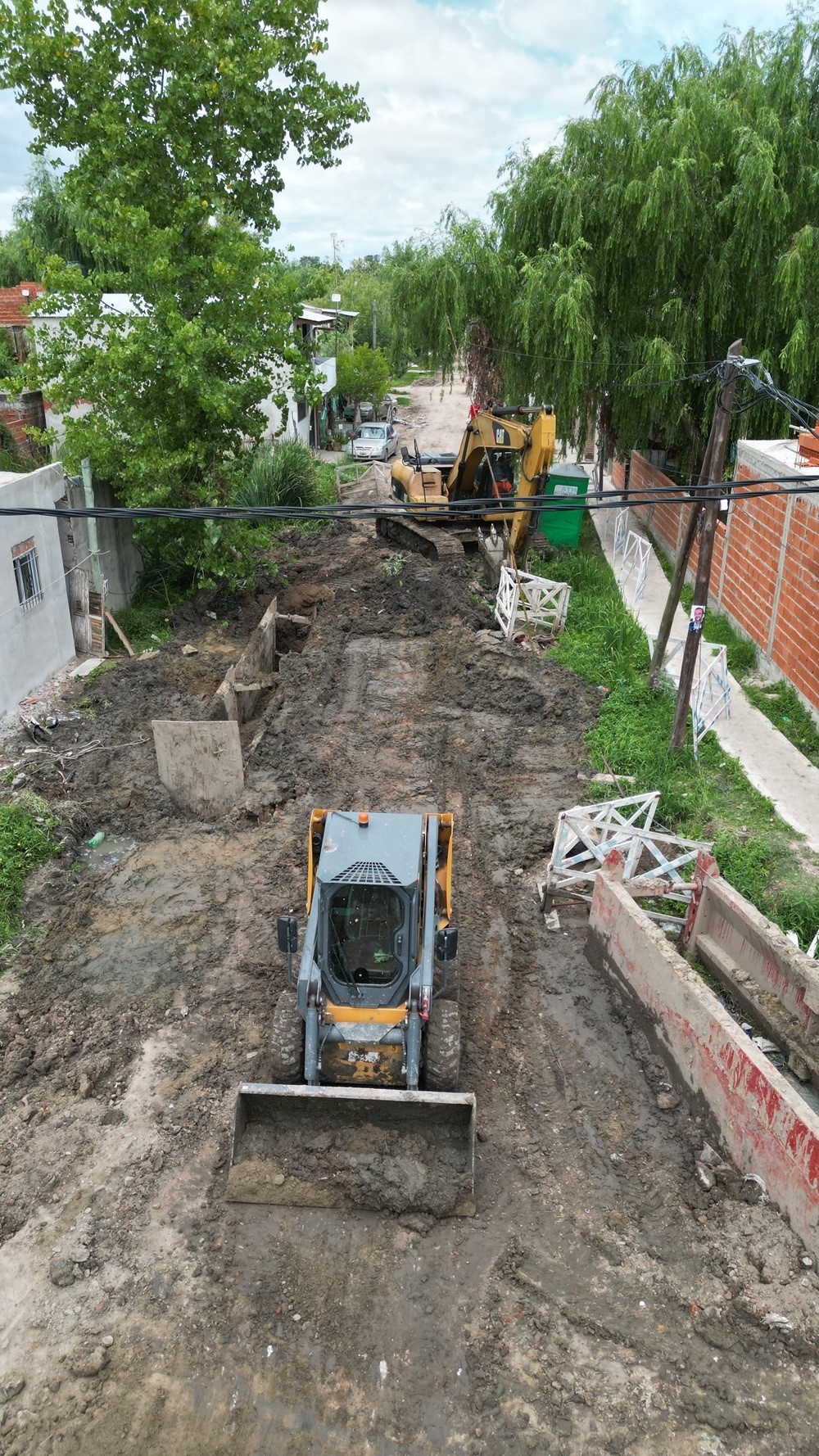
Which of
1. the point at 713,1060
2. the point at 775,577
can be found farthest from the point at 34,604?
the point at 713,1060

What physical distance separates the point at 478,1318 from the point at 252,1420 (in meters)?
1.41

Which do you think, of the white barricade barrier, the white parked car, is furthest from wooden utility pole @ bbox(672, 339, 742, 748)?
the white parked car

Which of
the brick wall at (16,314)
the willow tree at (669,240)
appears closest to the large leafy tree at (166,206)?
the willow tree at (669,240)

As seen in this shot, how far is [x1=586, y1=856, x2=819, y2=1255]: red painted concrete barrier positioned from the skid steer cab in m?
1.82

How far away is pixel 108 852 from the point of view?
437 inches

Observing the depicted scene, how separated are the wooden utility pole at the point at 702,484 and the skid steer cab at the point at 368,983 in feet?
14.2

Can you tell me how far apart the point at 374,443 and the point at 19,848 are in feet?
91.1

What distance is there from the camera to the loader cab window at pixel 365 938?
7.02m

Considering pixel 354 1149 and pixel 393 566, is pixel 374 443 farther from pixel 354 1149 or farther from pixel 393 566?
pixel 354 1149

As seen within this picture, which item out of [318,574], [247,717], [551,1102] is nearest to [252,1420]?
[551,1102]

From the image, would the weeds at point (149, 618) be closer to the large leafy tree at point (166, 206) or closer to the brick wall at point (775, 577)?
the large leafy tree at point (166, 206)

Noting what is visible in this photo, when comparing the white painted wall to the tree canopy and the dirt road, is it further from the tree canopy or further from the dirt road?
the tree canopy

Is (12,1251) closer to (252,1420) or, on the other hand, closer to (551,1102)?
(252,1420)

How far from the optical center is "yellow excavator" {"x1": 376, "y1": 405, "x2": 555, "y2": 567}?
1783cm
